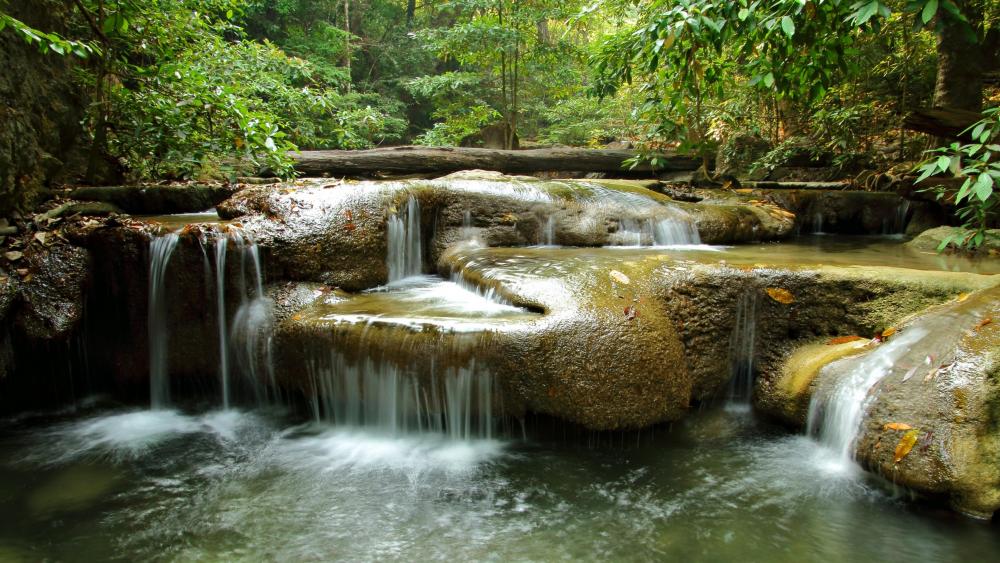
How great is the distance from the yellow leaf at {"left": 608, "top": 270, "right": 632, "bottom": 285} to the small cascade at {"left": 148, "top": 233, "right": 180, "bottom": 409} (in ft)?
11.7

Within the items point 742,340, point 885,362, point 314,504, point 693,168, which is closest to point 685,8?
point 742,340

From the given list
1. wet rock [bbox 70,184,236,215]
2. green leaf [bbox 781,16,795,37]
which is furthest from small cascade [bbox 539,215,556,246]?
wet rock [bbox 70,184,236,215]

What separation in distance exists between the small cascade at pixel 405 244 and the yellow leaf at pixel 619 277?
7.31 feet

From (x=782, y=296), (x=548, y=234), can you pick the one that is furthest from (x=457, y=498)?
(x=548, y=234)

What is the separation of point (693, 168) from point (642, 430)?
8.64 meters

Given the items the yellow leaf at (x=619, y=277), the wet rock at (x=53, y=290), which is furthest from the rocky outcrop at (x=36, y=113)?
the yellow leaf at (x=619, y=277)

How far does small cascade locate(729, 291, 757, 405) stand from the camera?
4.07 metres

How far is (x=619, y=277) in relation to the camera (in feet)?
13.4

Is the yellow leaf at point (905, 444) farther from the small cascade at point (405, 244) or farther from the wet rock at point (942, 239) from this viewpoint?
the small cascade at point (405, 244)

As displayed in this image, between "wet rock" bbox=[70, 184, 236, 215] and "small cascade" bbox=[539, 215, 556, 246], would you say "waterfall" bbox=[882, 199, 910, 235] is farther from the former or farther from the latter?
"wet rock" bbox=[70, 184, 236, 215]

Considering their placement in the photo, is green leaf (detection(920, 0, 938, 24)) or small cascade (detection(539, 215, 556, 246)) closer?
green leaf (detection(920, 0, 938, 24))

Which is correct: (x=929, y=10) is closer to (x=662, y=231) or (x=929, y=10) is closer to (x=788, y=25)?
(x=788, y=25)

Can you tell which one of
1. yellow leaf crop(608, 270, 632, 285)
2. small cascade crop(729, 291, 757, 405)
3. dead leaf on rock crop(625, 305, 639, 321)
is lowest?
small cascade crop(729, 291, 757, 405)

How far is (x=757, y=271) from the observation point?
4.10m
